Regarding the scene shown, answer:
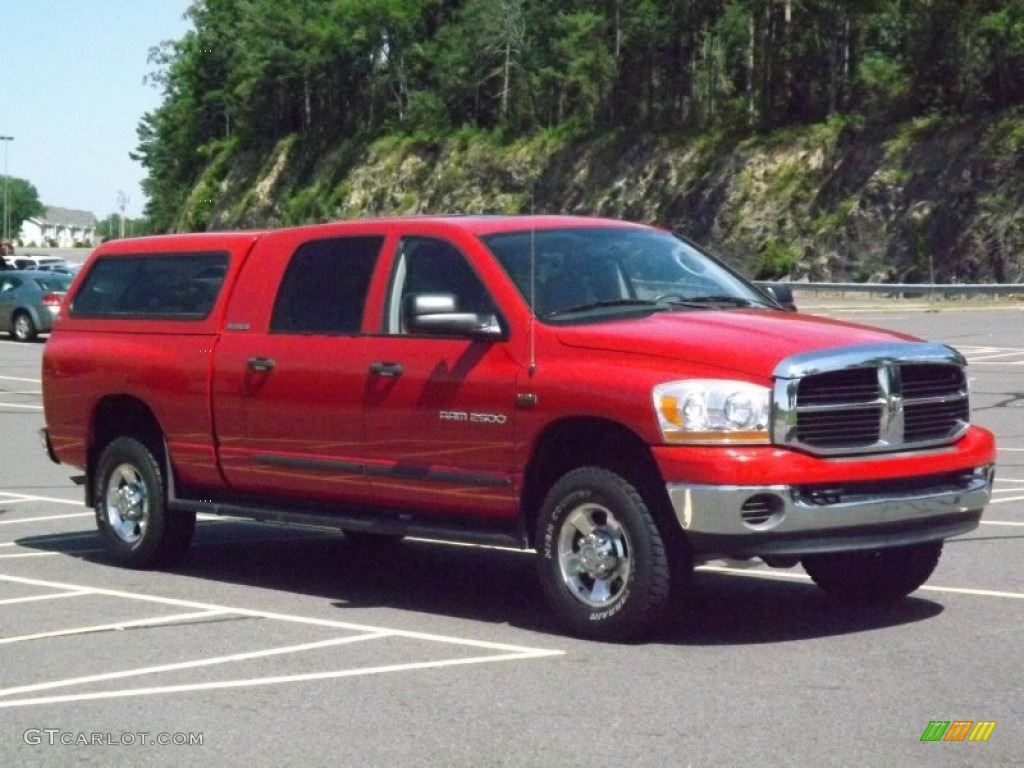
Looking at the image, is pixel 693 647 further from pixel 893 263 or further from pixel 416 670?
pixel 893 263

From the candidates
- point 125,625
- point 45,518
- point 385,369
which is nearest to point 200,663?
point 125,625

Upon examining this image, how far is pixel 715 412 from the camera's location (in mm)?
7824

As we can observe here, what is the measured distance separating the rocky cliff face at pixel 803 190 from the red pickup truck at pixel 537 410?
36458 mm

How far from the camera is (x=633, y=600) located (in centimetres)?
802

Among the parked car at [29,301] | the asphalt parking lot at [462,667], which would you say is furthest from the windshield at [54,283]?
the asphalt parking lot at [462,667]

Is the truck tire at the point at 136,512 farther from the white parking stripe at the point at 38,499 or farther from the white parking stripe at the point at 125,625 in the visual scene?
the white parking stripe at the point at 38,499

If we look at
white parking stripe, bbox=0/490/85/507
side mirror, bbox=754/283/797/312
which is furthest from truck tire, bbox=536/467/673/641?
white parking stripe, bbox=0/490/85/507

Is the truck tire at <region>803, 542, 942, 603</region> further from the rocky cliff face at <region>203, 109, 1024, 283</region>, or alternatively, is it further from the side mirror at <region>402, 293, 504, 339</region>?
the rocky cliff face at <region>203, 109, 1024, 283</region>

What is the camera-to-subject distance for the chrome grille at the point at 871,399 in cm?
784

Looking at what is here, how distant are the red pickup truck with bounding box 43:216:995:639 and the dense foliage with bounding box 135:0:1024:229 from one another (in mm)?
47428

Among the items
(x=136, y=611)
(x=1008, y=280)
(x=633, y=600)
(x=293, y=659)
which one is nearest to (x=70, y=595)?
(x=136, y=611)

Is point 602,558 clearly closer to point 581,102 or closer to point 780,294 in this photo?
point 780,294

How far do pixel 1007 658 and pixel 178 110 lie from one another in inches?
4487

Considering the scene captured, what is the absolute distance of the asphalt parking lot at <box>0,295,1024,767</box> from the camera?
636cm
